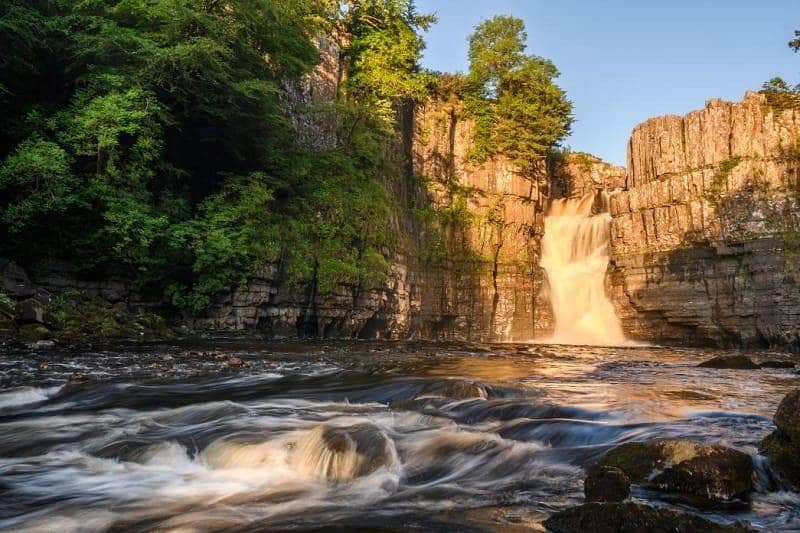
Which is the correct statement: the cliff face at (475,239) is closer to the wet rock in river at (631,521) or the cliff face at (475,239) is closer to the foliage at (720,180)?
A: the foliage at (720,180)

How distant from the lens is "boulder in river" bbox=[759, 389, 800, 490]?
417cm

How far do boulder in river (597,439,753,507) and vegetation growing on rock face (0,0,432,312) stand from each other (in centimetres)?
1443

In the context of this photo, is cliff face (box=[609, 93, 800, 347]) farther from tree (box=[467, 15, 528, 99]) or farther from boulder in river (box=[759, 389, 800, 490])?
boulder in river (box=[759, 389, 800, 490])

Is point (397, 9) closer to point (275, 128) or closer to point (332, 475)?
point (275, 128)

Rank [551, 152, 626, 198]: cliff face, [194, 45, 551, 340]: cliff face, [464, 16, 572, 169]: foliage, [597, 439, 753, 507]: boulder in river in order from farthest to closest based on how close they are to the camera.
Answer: [551, 152, 626, 198]: cliff face < [464, 16, 572, 169]: foliage < [194, 45, 551, 340]: cliff face < [597, 439, 753, 507]: boulder in river

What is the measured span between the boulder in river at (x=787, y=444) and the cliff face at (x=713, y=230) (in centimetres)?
2645

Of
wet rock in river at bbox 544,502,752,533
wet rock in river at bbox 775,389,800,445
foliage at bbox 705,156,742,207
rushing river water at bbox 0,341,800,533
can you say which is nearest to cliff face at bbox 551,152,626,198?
foliage at bbox 705,156,742,207

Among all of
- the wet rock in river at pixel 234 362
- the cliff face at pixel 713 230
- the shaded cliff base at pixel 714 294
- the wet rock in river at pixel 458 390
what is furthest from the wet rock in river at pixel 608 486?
the cliff face at pixel 713 230

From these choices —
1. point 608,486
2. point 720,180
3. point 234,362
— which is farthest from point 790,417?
point 720,180

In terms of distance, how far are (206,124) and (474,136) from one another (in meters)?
20.0

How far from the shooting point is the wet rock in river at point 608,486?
3.78 metres

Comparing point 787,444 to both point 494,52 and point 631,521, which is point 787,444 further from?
point 494,52

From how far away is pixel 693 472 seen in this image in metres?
4.00

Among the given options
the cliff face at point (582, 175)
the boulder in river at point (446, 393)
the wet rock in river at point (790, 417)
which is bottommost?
the boulder in river at point (446, 393)
